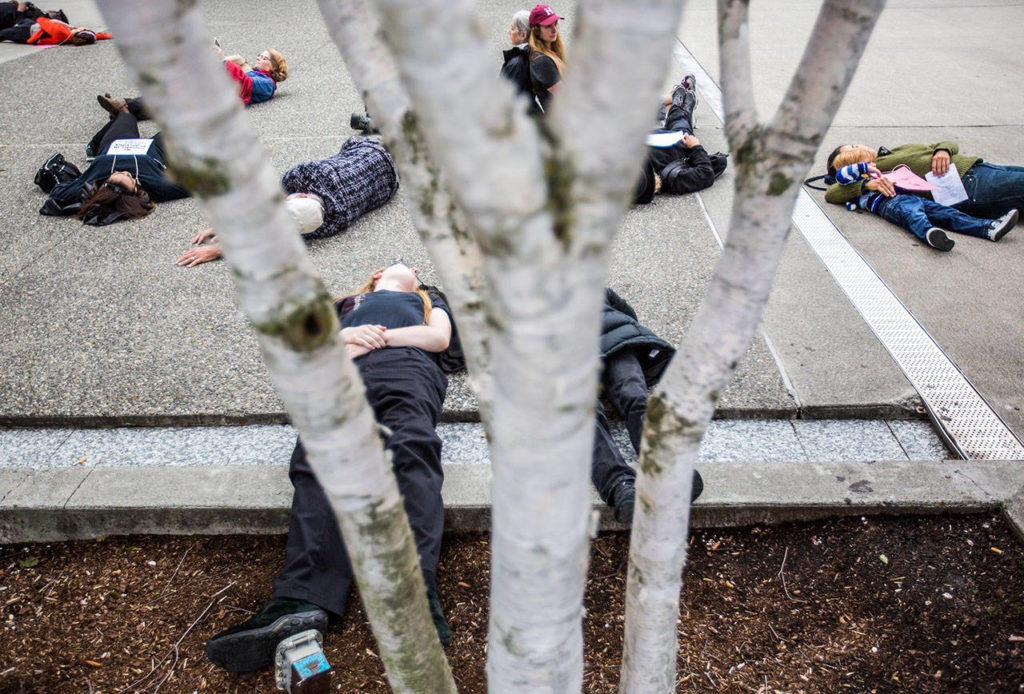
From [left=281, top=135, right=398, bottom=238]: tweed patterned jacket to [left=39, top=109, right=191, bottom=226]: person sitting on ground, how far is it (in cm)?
116

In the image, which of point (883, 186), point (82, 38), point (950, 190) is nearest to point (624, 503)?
point (883, 186)

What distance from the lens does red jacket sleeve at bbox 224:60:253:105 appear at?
679 centimetres

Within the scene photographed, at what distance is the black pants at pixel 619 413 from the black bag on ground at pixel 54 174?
4.52m

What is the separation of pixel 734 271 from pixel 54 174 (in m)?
5.60

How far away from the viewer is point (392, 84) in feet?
4.04

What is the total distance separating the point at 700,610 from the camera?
92.9 inches

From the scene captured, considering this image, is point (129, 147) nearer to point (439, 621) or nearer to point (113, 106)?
point (113, 106)

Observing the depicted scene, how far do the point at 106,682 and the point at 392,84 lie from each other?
6.88 feet

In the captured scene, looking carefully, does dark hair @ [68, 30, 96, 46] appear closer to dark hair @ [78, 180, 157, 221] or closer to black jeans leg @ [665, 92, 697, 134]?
dark hair @ [78, 180, 157, 221]

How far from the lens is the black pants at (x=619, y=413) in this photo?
265 centimetres

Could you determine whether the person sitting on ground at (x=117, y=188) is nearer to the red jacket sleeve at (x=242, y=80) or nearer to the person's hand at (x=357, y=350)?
the red jacket sleeve at (x=242, y=80)

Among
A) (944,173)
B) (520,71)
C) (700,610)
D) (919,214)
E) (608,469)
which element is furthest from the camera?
(520,71)

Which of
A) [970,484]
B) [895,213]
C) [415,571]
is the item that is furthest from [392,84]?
[895,213]

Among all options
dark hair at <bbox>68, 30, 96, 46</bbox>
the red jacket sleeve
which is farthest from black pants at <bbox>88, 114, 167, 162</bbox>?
dark hair at <bbox>68, 30, 96, 46</bbox>
